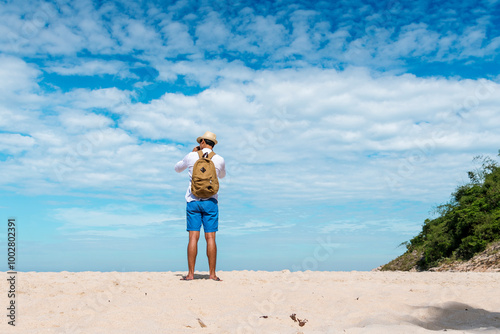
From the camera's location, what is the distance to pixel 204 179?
279 inches

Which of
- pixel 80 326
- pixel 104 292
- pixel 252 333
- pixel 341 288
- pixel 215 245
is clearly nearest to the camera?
pixel 252 333

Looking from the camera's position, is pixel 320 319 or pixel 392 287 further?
pixel 392 287

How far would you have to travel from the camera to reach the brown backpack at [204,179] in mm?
7070

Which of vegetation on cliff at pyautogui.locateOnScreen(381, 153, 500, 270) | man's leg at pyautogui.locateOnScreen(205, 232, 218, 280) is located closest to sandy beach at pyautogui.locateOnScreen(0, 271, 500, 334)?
man's leg at pyautogui.locateOnScreen(205, 232, 218, 280)

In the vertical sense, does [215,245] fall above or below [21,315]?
above

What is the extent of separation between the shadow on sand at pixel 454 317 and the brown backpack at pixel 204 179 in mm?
3720

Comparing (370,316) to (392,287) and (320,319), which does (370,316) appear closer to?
(320,319)

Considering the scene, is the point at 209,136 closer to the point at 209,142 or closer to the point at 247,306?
the point at 209,142

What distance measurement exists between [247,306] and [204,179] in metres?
2.56

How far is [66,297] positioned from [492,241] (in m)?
11.6

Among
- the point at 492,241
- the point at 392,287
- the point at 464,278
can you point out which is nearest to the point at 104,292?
the point at 392,287

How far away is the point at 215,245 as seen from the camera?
7219mm

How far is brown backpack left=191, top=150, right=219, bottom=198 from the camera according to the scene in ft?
23.2

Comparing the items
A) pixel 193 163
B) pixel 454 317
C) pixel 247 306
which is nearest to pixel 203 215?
pixel 193 163
